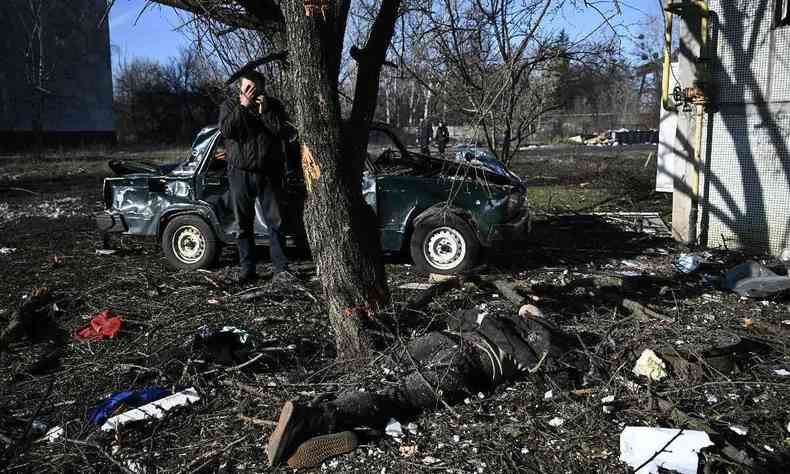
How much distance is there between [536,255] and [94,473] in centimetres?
567

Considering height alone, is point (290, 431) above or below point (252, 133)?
below

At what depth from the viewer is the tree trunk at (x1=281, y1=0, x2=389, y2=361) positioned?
3.88 metres

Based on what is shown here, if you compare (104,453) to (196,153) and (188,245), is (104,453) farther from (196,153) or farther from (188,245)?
(196,153)

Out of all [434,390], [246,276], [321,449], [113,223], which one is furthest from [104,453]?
[113,223]

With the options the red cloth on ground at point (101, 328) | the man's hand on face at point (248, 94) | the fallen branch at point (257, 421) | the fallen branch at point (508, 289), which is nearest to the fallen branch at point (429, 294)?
the fallen branch at point (508, 289)

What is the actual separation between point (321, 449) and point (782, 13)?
7544 mm

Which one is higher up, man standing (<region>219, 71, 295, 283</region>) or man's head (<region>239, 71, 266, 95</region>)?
man's head (<region>239, 71, 266, 95</region>)

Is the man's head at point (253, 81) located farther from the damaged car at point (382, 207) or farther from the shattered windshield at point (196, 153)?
the shattered windshield at point (196, 153)

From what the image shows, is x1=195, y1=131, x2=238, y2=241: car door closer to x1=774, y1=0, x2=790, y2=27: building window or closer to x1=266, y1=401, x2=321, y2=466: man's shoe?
x1=266, y1=401, x2=321, y2=466: man's shoe

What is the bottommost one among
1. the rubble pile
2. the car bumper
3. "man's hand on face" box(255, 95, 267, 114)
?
the car bumper

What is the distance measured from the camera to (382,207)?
668 centimetres

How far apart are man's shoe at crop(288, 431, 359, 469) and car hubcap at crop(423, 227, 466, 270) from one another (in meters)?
3.68

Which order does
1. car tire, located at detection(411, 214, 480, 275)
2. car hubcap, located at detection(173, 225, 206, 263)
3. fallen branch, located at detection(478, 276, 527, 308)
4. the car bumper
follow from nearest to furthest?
fallen branch, located at detection(478, 276, 527, 308) < car tire, located at detection(411, 214, 480, 275) < car hubcap, located at detection(173, 225, 206, 263) < the car bumper

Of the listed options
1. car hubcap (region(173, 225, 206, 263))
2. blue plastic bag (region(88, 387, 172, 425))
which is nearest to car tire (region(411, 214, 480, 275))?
car hubcap (region(173, 225, 206, 263))
